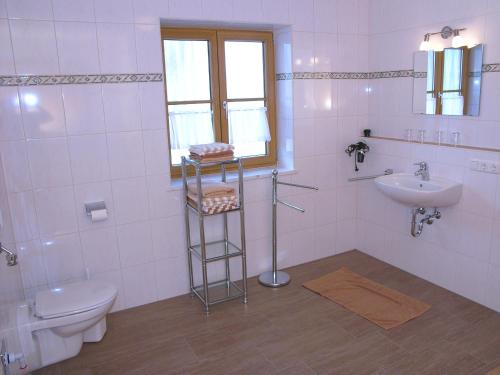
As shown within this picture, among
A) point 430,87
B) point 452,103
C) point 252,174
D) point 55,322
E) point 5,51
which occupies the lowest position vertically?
point 55,322

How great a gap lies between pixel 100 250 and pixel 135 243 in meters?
0.24

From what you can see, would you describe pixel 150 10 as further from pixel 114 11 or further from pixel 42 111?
pixel 42 111

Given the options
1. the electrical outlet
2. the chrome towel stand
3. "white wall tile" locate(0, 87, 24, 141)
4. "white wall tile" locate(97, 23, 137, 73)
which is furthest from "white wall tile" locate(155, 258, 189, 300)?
the electrical outlet

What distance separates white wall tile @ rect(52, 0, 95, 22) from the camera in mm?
2646

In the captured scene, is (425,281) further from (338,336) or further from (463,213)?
(338,336)

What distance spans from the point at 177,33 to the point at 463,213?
242cm

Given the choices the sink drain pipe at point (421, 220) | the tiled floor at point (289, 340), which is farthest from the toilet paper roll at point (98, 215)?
the sink drain pipe at point (421, 220)

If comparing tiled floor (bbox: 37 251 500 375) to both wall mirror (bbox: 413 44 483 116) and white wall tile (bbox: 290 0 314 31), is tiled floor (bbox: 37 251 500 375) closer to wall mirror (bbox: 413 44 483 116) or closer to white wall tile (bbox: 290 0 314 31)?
wall mirror (bbox: 413 44 483 116)

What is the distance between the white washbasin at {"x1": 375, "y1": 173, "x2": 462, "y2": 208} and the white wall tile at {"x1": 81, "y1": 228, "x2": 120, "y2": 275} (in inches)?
78.2

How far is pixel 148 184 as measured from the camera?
310 centimetres

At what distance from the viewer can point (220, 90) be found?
137 inches

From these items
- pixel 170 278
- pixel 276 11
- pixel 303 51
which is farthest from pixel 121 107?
pixel 303 51

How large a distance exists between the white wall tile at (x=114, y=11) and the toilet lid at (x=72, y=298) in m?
1.66

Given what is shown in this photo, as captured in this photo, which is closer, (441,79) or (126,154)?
(126,154)
